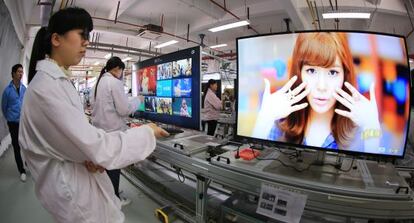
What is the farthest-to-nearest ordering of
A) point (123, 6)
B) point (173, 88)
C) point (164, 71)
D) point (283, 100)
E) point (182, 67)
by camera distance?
point (123, 6) → point (164, 71) → point (173, 88) → point (182, 67) → point (283, 100)

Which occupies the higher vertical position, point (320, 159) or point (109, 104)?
point (109, 104)

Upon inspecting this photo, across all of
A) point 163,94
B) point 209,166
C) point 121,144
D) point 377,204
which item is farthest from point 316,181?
point 163,94

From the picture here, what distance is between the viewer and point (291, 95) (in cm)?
130

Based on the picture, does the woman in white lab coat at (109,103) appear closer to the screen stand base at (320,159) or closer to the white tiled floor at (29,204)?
the white tiled floor at (29,204)

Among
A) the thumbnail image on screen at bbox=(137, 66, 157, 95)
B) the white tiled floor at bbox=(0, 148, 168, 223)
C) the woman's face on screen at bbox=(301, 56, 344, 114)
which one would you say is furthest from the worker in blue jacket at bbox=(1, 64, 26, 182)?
the woman's face on screen at bbox=(301, 56, 344, 114)

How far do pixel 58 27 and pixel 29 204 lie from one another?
251 centimetres

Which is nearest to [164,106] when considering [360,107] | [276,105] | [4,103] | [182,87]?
[182,87]

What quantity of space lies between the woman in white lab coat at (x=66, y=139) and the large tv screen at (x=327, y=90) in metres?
0.76

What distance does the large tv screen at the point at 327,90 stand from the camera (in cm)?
110

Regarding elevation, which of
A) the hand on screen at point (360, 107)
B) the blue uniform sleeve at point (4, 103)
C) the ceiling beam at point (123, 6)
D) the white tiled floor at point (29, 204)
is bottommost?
the white tiled floor at point (29, 204)

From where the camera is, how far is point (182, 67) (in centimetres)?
244

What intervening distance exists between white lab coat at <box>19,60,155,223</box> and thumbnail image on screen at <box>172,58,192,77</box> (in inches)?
60.9

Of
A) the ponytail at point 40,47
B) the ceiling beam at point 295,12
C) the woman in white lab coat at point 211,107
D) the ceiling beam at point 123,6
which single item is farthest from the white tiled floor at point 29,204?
the ceiling beam at point 295,12

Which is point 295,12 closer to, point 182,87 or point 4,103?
point 182,87
